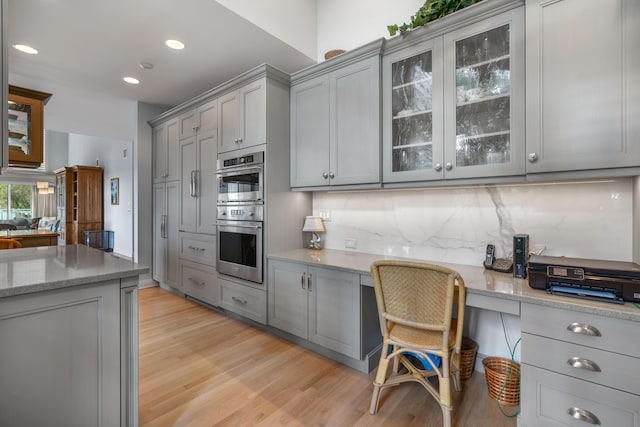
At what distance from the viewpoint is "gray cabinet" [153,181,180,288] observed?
387cm

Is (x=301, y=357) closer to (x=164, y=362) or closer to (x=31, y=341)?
(x=164, y=362)

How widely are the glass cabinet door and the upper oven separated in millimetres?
1181

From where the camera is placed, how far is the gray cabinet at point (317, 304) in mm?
2127

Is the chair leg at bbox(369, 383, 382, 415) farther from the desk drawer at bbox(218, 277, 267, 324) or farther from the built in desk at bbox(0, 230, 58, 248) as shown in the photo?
the built in desk at bbox(0, 230, 58, 248)

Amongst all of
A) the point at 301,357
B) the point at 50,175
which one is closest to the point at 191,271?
the point at 301,357

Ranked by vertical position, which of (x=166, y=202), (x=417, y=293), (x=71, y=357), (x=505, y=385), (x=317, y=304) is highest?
(x=166, y=202)

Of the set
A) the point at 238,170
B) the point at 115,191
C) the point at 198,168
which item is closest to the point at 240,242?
the point at 238,170

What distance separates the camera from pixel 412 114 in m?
2.14

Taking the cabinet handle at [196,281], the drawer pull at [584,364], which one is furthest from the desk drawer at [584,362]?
the cabinet handle at [196,281]

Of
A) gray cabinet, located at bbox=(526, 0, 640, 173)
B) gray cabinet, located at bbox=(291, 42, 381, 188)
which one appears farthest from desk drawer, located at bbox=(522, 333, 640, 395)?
gray cabinet, located at bbox=(291, 42, 381, 188)

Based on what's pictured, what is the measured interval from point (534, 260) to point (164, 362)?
2651mm

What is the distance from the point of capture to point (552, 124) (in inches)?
62.2

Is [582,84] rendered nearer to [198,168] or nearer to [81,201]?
[198,168]

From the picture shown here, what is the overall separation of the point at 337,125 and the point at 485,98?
1.12 metres
